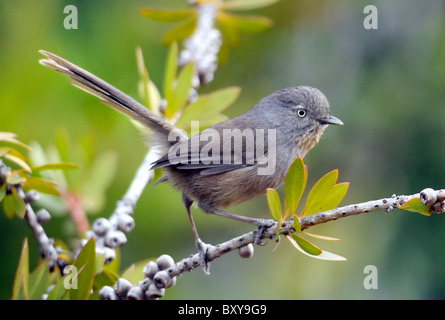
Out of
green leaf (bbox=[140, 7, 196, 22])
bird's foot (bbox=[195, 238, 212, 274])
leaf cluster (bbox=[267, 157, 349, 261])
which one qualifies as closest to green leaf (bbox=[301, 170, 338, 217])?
leaf cluster (bbox=[267, 157, 349, 261])

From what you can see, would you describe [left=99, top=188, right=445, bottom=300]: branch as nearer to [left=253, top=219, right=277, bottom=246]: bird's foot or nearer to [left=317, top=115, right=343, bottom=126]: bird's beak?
[left=253, top=219, right=277, bottom=246]: bird's foot

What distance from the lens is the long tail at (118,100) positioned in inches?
110

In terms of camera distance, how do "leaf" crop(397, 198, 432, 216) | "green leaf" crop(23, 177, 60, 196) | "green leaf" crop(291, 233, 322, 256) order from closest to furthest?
"leaf" crop(397, 198, 432, 216)
"green leaf" crop(291, 233, 322, 256)
"green leaf" crop(23, 177, 60, 196)

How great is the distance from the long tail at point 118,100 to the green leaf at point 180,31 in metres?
0.53

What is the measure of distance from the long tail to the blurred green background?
243mm

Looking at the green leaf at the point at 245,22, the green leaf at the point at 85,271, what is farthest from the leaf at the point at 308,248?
the green leaf at the point at 245,22

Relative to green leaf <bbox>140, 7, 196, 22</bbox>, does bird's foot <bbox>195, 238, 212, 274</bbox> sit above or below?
below

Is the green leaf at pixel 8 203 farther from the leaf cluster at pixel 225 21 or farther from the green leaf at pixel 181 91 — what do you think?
the leaf cluster at pixel 225 21

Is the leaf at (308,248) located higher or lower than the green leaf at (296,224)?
lower

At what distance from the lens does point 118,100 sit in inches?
115

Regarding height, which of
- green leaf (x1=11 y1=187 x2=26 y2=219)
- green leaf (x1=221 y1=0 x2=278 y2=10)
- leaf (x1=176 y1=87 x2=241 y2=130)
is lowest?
green leaf (x1=11 y1=187 x2=26 y2=219)

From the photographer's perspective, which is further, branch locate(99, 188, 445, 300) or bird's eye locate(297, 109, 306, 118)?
bird's eye locate(297, 109, 306, 118)

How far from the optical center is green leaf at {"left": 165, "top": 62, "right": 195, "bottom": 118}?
9.39ft
